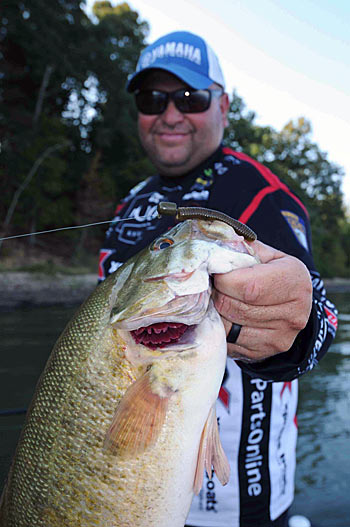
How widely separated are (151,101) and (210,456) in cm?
235

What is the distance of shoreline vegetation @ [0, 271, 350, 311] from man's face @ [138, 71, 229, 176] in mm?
14993

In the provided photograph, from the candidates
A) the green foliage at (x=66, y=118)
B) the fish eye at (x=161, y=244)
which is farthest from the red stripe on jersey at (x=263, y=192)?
the green foliage at (x=66, y=118)

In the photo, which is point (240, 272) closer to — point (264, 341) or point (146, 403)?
point (264, 341)

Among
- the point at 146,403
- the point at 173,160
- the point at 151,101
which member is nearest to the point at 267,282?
→ the point at 146,403

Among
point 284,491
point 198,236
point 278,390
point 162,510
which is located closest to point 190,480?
point 162,510

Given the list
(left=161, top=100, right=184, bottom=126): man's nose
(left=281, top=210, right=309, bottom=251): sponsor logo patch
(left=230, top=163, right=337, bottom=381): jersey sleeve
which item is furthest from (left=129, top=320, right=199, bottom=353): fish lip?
(left=161, top=100, right=184, bottom=126): man's nose

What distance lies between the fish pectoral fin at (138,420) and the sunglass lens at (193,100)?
200cm

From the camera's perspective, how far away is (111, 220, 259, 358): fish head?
1.38 m

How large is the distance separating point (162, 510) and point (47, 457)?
1.49 feet

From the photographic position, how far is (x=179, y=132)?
287 centimetres

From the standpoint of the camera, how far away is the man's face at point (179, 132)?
283cm

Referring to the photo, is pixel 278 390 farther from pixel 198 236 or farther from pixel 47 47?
pixel 47 47

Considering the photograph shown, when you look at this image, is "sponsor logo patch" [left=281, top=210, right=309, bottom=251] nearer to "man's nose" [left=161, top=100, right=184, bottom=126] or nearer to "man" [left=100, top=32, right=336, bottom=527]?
"man" [left=100, top=32, right=336, bottom=527]

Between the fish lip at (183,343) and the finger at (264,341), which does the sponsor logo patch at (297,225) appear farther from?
the fish lip at (183,343)
